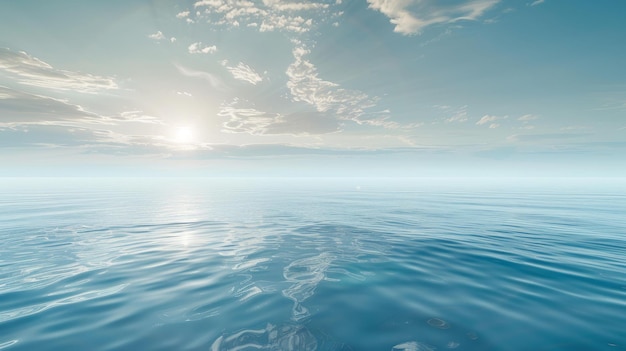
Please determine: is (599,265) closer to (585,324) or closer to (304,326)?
(585,324)

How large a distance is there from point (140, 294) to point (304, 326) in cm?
580

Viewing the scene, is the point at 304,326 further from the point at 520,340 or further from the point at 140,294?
the point at 140,294

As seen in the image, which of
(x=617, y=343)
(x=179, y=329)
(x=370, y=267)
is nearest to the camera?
(x=617, y=343)

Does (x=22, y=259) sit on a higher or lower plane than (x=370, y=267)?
lower

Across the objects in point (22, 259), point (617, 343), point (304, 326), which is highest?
point (617, 343)

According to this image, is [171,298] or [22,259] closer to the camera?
[171,298]

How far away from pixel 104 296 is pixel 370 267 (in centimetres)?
968

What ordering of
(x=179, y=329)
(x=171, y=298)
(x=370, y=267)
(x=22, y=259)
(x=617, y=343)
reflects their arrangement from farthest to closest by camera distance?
1. (x=22, y=259)
2. (x=370, y=267)
3. (x=171, y=298)
4. (x=179, y=329)
5. (x=617, y=343)

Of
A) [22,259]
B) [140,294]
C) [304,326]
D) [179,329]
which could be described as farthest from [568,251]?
[22,259]

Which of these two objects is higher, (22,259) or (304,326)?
(304,326)

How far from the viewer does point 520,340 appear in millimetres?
5531

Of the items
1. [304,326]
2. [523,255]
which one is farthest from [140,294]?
[523,255]

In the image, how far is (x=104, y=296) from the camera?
784 cm

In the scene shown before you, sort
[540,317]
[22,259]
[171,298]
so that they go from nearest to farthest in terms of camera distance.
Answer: [540,317], [171,298], [22,259]
